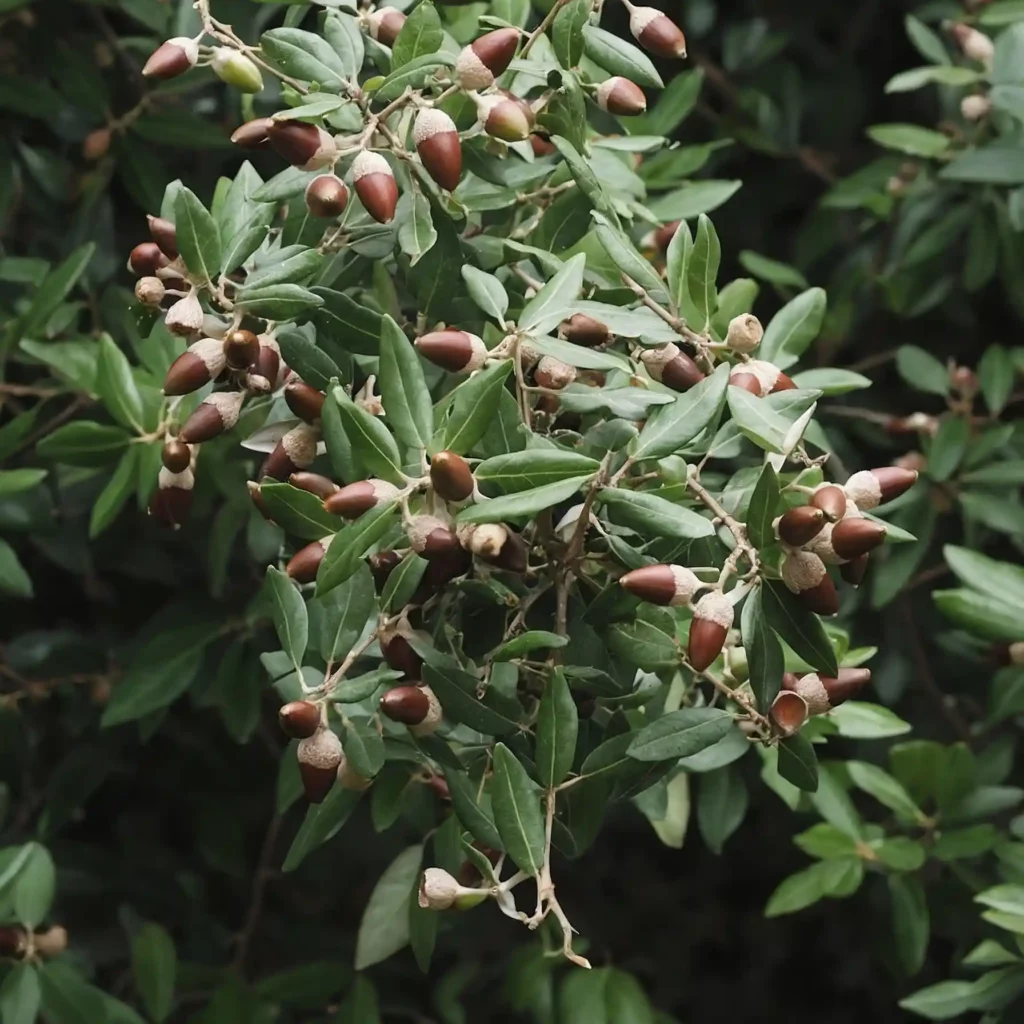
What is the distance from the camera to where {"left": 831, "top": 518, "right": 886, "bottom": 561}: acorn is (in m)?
0.70

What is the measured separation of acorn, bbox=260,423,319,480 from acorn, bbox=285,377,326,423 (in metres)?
0.01

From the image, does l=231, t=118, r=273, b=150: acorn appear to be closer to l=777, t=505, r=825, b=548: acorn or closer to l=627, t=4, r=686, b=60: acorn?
l=627, t=4, r=686, b=60: acorn

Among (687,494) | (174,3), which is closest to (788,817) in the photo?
(687,494)

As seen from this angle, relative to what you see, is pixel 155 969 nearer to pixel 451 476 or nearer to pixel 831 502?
pixel 451 476

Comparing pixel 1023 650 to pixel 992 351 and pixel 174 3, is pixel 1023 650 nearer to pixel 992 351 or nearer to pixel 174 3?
pixel 992 351

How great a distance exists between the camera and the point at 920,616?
5.33 ft

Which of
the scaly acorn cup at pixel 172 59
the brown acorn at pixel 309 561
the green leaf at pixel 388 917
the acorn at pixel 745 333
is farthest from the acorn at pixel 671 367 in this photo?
the green leaf at pixel 388 917

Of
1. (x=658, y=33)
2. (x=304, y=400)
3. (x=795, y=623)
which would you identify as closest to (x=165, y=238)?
(x=304, y=400)

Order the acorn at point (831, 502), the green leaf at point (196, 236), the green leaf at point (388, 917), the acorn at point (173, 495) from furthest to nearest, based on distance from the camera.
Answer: the green leaf at point (388, 917) → the acorn at point (173, 495) → the green leaf at point (196, 236) → the acorn at point (831, 502)

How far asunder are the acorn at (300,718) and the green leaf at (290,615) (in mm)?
56

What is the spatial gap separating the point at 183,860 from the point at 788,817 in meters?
0.79

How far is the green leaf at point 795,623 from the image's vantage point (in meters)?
0.75

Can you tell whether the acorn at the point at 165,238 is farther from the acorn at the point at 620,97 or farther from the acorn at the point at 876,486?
the acorn at the point at 876,486

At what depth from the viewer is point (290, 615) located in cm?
84
